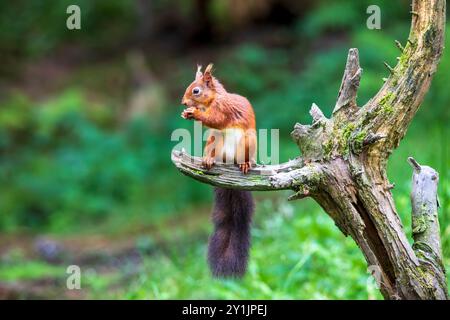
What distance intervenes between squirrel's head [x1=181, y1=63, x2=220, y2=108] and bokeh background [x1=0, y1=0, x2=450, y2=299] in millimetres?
1626

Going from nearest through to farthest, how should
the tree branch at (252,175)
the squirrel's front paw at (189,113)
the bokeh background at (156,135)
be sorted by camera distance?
the tree branch at (252,175)
the squirrel's front paw at (189,113)
the bokeh background at (156,135)

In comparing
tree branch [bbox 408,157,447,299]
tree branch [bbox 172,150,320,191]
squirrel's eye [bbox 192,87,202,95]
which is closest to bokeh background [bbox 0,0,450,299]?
tree branch [bbox 408,157,447,299]

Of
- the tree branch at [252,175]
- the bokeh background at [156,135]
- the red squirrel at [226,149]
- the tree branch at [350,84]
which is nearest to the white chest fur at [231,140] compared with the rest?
the red squirrel at [226,149]

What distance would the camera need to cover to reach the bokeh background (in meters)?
5.15

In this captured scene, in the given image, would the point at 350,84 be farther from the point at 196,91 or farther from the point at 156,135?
the point at 156,135

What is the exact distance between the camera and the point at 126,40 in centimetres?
1338

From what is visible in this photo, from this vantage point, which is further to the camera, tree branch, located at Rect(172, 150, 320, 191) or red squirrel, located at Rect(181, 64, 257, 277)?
red squirrel, located at Rect(181, 64, 257, 277)

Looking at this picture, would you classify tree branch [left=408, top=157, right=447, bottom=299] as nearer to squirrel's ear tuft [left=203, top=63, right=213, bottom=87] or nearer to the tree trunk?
the tree trunk

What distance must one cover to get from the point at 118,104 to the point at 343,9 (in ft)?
13.2

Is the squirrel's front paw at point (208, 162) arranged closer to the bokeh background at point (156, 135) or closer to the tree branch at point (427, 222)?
the tree branch at point (427, 222)

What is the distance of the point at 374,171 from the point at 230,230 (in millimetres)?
760

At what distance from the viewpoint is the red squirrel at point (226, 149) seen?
3.17m
